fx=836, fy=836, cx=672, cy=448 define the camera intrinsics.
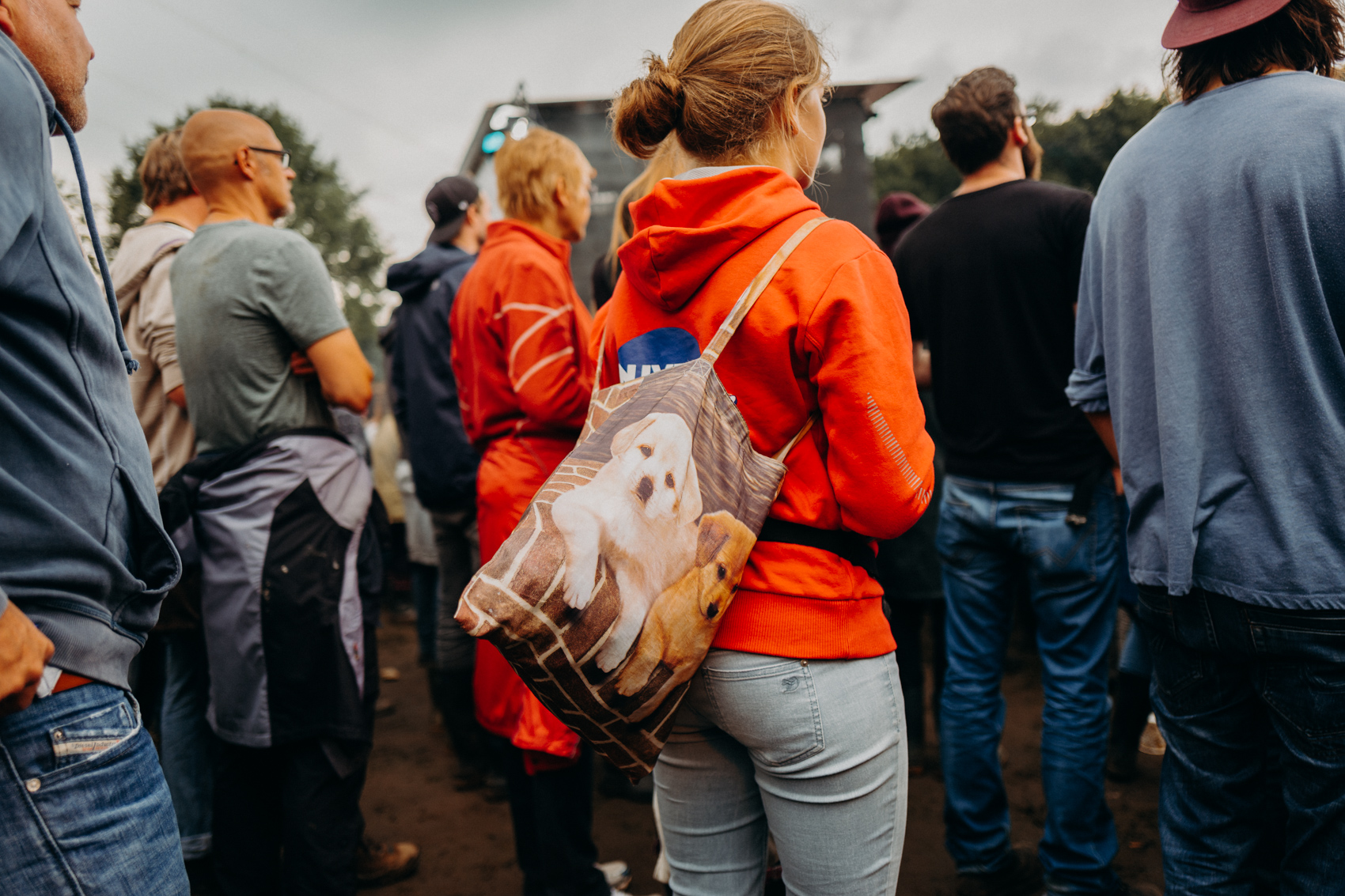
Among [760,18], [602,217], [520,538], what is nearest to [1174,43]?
[760,18]

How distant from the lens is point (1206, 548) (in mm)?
1525

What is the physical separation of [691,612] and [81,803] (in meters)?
0.79

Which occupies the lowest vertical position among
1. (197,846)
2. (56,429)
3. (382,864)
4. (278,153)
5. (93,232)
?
(382,864)

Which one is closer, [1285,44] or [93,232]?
[93,232]

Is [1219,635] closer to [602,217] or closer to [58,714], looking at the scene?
[58,714]

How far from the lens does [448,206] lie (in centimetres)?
355

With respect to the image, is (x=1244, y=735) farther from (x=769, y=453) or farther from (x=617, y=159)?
(x=617, y=159)

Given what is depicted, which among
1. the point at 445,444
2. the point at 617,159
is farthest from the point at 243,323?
the point at 617,159

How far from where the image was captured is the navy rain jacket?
308 centimetres

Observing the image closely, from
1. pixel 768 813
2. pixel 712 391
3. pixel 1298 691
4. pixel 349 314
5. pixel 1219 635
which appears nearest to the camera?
pixel 712 391

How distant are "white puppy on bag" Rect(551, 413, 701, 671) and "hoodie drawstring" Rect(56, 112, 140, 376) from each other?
0.77 metres

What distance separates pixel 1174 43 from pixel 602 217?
16.6m

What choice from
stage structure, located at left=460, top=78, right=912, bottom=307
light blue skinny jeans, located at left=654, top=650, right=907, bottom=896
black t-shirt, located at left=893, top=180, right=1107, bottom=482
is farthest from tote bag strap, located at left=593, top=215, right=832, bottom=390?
stage structure, located at left=460, top=78, right=912, bottom=307

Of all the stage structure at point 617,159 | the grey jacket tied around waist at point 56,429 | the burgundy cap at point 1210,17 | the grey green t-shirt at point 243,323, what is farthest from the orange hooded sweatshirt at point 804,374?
the stage structure at point 617,159
